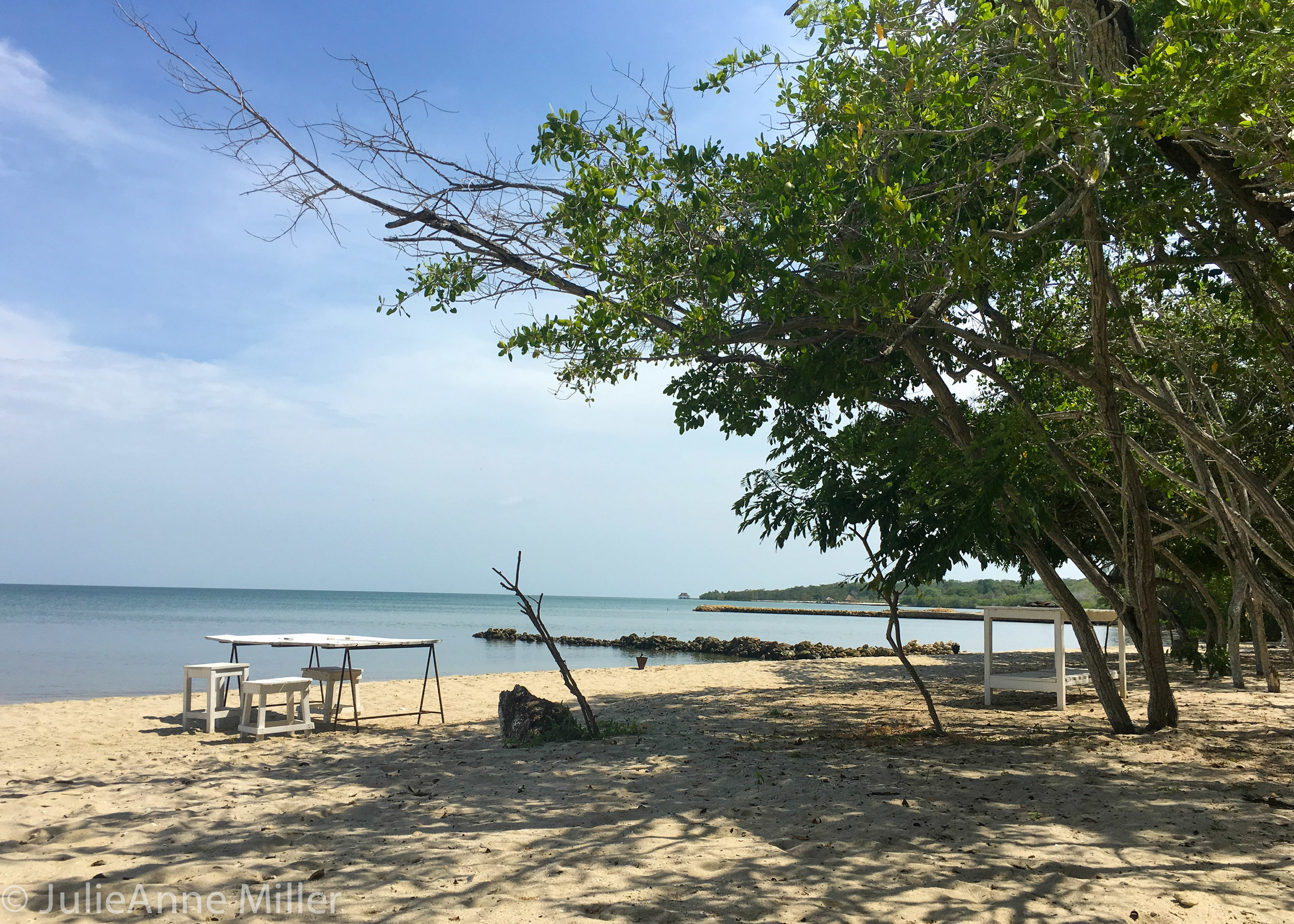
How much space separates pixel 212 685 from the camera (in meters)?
8.58

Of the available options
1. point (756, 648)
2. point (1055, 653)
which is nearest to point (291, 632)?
point (756, 648)

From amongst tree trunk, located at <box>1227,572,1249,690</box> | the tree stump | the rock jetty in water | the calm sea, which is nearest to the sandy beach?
the tree stump

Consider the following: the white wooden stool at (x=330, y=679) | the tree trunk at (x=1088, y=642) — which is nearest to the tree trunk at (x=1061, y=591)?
the tree trunk at (x=1088, y=642)

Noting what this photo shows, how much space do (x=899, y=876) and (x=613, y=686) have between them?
1022 centimetres

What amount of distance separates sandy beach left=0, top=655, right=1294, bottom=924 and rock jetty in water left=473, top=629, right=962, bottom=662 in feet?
52.1

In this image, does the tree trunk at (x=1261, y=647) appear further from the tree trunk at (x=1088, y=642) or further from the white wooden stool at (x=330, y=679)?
the white wooden stool at (x=330, y=679)

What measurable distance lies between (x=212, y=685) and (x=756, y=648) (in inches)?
864

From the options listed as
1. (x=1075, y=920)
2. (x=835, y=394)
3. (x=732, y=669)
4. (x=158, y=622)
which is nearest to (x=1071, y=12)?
(x=835, y=394)

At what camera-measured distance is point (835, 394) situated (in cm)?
820

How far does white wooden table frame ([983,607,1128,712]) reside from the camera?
9469 mm

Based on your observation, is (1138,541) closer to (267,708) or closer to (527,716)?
(527,716)

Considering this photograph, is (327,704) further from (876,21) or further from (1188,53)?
(1188,53)

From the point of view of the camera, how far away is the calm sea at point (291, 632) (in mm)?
18156

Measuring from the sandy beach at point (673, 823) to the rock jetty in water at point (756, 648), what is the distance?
52.1 feet
